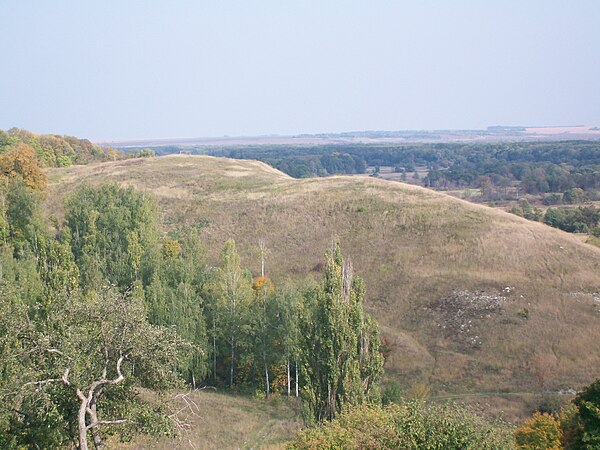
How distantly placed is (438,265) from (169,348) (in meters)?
40.8

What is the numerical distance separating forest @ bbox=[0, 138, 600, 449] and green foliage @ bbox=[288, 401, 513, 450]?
5 centimetres

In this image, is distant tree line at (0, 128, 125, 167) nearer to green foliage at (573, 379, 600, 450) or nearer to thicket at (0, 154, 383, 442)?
thicket at (0, 154, 383, 442)

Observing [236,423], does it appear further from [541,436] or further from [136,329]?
[136,329]

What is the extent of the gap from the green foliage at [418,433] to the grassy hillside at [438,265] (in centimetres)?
2013

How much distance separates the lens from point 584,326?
132ft

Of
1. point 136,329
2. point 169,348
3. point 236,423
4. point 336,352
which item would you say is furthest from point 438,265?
point 136,329

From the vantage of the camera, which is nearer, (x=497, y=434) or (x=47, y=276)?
(x=497, y=434)

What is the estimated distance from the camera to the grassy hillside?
125ft

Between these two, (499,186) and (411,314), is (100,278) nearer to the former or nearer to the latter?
(411,314)

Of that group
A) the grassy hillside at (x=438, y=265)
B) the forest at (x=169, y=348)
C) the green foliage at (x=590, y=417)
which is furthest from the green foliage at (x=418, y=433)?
the grassy hillside at (x=438, y=265)

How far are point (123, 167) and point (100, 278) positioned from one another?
66920mm

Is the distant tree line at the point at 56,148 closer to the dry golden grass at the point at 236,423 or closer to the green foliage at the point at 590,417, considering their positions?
the dry golden grass at the point at 236,423

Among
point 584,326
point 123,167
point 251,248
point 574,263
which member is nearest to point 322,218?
point 251,248

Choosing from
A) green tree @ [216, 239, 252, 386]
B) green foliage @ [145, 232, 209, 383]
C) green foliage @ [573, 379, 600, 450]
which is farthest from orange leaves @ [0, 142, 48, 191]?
green foliage @ [573, 379, 600, 450]
